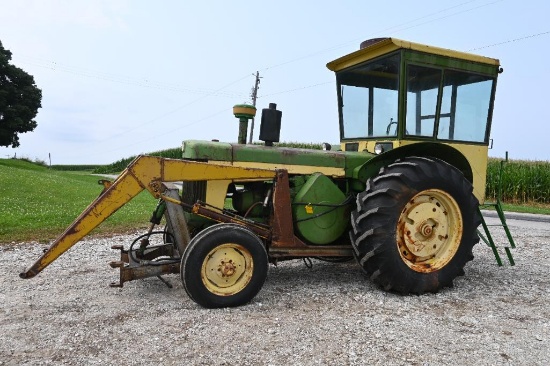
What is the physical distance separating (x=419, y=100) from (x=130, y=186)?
3.45 metres

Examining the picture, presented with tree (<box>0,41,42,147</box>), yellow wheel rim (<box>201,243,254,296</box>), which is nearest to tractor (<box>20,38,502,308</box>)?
yellow wheel rim (<box>201,243,254,296</box>)

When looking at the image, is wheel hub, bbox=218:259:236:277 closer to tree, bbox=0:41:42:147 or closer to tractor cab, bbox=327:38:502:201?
tractor cab, bbox=327:38:502:201

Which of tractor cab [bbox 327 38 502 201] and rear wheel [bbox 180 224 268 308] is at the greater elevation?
tractor cab [bbox 327 38 502 201]

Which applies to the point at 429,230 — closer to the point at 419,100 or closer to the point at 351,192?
the point at 351,192

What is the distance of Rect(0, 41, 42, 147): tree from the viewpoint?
39.6m

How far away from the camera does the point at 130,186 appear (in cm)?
448

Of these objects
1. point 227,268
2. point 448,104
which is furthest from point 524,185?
point 227,268

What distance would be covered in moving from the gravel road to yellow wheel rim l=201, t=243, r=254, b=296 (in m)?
0.21

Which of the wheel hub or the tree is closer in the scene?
the wheel hub

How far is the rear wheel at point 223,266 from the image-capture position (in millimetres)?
4305

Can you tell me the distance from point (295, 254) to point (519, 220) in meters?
12.1

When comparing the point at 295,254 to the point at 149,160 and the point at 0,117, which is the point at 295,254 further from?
the point at 0,117

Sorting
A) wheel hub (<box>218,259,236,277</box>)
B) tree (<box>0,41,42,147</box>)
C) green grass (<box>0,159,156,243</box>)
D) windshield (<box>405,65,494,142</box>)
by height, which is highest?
tree (<box>0,41,42,147</box>)

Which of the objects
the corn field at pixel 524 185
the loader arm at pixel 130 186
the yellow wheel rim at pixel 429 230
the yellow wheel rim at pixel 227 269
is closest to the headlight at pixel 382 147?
the yellow wheel rim at pixel 429 230
